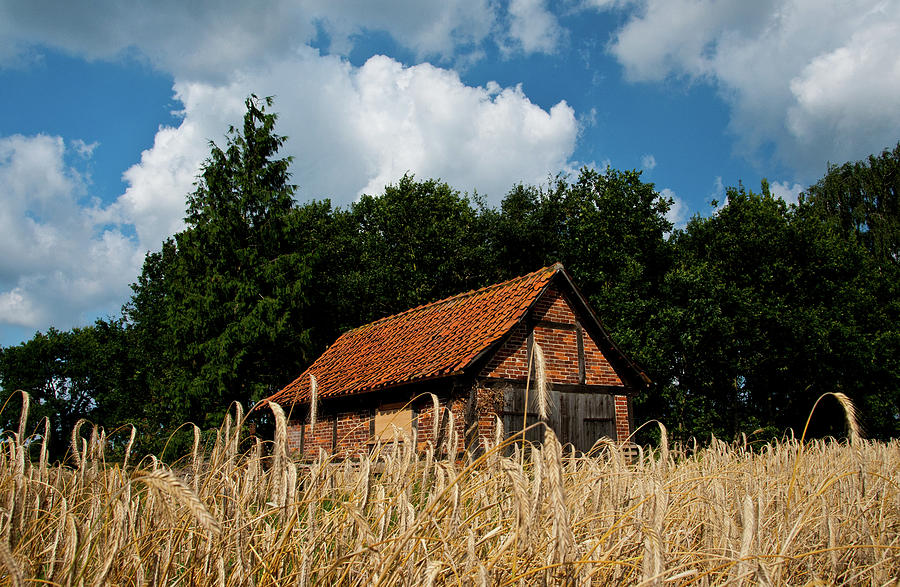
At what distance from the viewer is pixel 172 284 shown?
75.8 ft

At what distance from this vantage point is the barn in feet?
41.3

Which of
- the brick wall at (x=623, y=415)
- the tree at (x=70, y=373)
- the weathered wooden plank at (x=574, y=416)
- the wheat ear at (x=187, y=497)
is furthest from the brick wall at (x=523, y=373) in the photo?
the tree at (x=70, y=373)

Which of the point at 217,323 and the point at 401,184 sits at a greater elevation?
the point at 401,184

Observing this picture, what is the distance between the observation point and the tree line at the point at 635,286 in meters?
22.3

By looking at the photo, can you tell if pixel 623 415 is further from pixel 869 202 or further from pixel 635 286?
pixel 869 202

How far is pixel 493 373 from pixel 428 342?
2580 millimetres

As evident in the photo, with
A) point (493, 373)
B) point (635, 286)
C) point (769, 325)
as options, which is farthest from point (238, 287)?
point (769, 325)

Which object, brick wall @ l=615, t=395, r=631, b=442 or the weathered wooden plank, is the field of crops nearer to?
the weathered wooden plank

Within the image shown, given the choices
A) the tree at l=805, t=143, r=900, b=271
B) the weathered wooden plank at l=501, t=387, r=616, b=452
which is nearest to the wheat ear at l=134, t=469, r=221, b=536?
the weathered wooden plank at l=501, t=387, r=616, b=452

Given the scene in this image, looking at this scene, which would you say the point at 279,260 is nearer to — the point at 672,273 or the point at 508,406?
the point at 508,406

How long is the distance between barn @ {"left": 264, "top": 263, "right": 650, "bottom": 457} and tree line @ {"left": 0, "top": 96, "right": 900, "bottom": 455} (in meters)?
6.98

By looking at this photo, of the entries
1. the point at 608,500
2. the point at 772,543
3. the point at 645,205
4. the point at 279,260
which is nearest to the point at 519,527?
the point at 608,500

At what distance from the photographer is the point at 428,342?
1497 centimetres

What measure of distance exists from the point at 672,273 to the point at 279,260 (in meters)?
14.7
